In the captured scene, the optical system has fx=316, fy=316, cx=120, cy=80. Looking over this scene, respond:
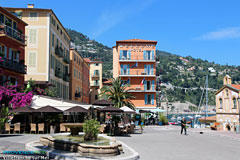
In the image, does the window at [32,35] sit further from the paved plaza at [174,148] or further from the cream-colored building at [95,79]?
the cream-colored building at [95,79]

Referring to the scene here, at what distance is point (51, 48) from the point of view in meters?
39.9

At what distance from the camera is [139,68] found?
61406 millimetres

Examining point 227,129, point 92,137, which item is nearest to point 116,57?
point 227,129

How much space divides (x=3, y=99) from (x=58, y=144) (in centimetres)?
1626

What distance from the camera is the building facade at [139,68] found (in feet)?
199

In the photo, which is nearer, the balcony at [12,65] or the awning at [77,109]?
the awning at [77,109]

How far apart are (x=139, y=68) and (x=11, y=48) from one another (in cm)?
3305

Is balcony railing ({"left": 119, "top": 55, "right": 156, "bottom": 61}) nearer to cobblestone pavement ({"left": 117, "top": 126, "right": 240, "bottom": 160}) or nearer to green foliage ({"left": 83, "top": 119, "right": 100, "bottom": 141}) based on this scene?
cobblestone pavement ({"left": 117, "top": 126, "right": 240, "bottom": 160})

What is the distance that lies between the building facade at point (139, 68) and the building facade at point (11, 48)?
2933cm

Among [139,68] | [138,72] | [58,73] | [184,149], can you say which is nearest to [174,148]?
[184,149]

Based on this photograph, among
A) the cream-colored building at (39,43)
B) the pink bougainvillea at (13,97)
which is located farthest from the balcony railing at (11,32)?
the cream-colored building at (39,43)

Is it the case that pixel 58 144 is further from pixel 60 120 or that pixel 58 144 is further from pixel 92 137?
pixel 60 120

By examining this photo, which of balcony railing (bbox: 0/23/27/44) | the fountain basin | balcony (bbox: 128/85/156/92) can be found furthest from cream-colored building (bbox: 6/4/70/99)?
the fountain basin

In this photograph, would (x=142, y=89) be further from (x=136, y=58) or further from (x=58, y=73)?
(x=58, y=73)
